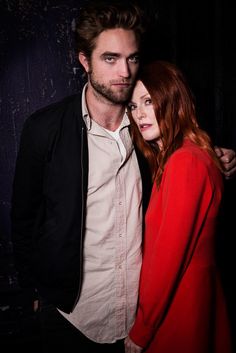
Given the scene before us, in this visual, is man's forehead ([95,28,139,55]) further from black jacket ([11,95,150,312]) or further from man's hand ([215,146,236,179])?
man's hand ([215,146,236,179])

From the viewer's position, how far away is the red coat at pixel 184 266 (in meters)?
1.46

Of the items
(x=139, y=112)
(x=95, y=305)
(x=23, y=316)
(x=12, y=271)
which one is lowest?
(x=23, y=316)

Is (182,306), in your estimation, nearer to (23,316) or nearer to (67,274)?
(67,274)

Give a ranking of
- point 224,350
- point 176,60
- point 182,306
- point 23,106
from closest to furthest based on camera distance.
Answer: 1. point 182,306
2. point 224,350
3. point 23,106
4. point 176,60

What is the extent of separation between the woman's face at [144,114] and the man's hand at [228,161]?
38 cm

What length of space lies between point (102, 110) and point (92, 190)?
19.5 inches

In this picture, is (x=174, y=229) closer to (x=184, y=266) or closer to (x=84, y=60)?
(x=184, y=266)

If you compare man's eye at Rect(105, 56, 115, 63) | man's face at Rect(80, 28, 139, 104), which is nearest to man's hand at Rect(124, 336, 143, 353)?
man's face at Rect(80, 28, 139, 104)

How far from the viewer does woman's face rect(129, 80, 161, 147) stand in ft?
5.86

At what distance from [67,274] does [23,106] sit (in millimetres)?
1167

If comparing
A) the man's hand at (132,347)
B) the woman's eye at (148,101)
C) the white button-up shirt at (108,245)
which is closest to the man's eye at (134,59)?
the woman's eye at (148,101)

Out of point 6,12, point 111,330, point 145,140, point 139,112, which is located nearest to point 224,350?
point 111,330

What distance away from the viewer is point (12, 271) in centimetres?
243

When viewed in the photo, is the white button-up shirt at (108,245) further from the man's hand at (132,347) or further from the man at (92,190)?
the man's hand at (132,347)
